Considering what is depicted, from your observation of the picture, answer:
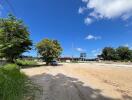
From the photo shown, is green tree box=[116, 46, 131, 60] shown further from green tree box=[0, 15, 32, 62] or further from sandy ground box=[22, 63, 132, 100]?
sandy ground box=[22, 63, 132, 100]

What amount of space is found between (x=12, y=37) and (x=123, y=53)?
9089 cm

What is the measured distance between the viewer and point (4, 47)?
3503 cm

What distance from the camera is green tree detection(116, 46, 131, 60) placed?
4586 inches

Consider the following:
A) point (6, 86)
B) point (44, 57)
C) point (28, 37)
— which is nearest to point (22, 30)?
point (28, 37)

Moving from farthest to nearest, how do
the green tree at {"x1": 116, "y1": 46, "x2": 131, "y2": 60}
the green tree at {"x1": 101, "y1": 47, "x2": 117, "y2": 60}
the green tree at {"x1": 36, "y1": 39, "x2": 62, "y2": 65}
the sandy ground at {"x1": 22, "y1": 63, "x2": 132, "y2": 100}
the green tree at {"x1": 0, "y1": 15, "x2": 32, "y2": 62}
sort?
the green tree at {"x1": 101, "y1": 47, "x2": 117, "y2": 60}
the green tree at {"x1": 116, "y1": 46, "x2": 131, "y2": 60}
the green tree at {"x1": 36, "y1": 39, "x2": 62, "y2": 65}
the green tree at {"x1": 0, "y1": 15, "x2": 32, "y2": 62}
the sandy ground at {"x1": 22, "y1": 63, "x2": 132, "y2": 100}

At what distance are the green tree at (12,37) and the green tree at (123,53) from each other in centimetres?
8734

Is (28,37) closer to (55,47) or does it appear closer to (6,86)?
(55,47)

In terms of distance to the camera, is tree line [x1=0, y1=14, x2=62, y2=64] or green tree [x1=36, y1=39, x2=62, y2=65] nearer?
tree line [x1=0, y1=14, x2=62, y2=64]

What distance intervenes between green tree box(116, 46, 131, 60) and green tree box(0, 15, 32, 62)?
87342 millimetres

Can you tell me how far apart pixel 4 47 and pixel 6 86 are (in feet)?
84.6

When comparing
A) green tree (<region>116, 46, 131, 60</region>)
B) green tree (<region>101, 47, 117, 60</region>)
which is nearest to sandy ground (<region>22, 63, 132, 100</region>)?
green tree (<region>116, 46, 131, 60</region>)

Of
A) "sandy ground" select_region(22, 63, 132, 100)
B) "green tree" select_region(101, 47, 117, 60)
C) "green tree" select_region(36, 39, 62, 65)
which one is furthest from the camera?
"green tree" select_region(101, 47, 117, 60)

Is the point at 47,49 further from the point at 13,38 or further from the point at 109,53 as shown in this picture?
the point at 109,53

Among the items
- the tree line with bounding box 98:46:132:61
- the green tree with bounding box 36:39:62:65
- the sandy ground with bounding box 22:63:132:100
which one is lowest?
the sandy ground with bounding box 22:63:132:100
